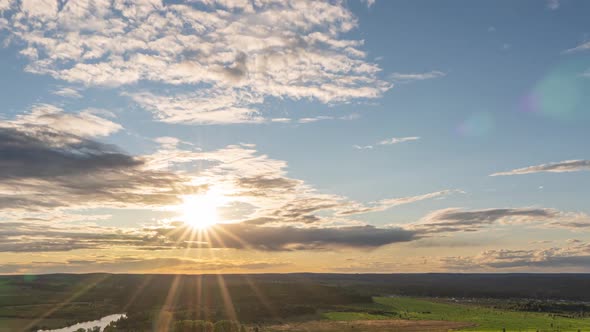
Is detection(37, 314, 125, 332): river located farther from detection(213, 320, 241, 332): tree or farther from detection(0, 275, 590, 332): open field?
detection(213, 320, 241, 332): tree

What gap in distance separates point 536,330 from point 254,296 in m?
111

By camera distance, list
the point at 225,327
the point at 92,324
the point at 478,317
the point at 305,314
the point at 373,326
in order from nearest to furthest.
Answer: the point at 225,327
the point at 373,326
the point at 92,324
the point at 478,317
the point at 305,314

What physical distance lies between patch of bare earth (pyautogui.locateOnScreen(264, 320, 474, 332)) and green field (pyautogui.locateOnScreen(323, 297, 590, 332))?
686cm

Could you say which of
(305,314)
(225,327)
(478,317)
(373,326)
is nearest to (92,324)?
(305,314)

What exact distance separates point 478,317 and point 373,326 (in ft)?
125

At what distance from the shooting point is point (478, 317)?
132 metres

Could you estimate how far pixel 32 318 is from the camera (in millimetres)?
132000

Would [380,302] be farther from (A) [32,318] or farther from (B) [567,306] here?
(A) [32,318]

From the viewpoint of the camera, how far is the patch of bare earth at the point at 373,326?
105 metres

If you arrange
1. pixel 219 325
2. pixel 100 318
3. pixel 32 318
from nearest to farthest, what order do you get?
pixel 219 325 < pixel 32 318 < pixel 100 318

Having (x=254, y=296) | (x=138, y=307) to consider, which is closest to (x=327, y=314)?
(x=254, y=296)

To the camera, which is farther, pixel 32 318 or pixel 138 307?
pixel 138 307

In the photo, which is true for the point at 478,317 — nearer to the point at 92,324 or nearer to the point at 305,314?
the point at 305,314

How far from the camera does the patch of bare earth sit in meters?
105
